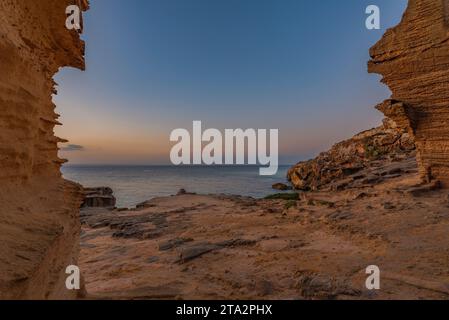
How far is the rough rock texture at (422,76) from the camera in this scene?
10539 mm

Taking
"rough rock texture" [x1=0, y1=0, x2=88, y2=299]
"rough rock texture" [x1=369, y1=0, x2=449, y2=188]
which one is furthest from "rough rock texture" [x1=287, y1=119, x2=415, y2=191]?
"rough rock texture" [x1=0, y1=0, x2=88, y2=299]

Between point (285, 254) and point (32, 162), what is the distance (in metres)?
6.26

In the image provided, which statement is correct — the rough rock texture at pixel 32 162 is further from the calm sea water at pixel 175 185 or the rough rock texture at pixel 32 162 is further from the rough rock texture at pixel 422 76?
the calm sea water at pixel 175 185

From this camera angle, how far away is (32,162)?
4180mm

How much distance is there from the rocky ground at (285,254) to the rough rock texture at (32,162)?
178cm

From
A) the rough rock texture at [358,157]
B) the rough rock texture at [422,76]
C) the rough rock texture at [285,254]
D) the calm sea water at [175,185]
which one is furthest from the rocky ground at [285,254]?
the calm sea water at [175,185]

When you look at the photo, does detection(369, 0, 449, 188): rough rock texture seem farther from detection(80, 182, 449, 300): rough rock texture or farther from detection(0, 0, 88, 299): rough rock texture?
detection(0, 0, 88, 299): rough rock texture

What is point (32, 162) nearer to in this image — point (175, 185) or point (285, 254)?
point (285, 254)

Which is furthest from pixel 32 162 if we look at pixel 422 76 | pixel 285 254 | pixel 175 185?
pixel 175 185

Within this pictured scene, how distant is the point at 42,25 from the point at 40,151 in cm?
223

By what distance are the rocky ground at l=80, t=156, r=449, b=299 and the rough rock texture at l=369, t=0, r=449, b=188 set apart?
5.56 feet

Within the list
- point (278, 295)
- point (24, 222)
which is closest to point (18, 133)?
point (24, 222)

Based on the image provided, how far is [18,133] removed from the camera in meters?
3.73
